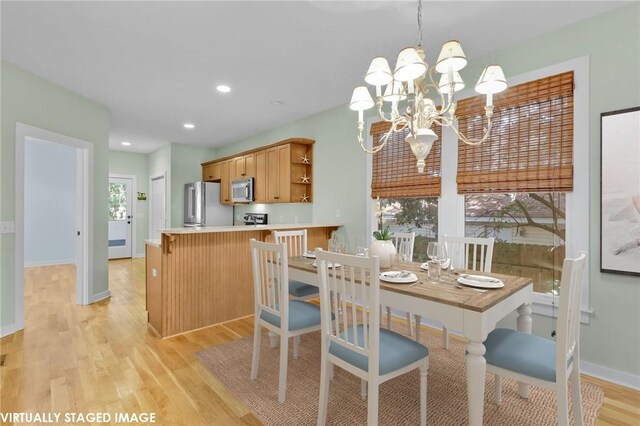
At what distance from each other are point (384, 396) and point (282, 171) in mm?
3377

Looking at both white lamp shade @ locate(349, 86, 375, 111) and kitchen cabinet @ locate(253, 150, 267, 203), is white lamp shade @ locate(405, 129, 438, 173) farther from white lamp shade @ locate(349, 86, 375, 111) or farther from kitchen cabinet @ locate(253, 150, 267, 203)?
kitchen cabinet @ locate(253, 150, 267, 203)

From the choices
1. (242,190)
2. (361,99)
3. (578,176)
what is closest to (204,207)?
(242,190)

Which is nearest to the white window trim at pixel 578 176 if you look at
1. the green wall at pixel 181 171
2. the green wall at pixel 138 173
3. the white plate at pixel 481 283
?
the white plate at pixel 481 283

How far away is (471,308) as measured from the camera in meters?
1.44

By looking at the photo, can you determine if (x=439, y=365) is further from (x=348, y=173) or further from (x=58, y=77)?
(x=58, y=77)

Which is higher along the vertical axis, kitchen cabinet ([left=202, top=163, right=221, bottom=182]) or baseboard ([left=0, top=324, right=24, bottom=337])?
kitchen cabinet ([left=202, top=163, right=221, bottom=182])

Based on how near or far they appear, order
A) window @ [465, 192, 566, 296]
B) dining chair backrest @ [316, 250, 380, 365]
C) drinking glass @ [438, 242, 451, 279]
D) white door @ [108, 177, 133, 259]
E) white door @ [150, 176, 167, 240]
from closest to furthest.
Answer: dining chair backrest @ [316, 250, 380, 365]
drinking glass @ [438, 242, 451, 279]
window @ [465, 192, 566, 296]
white door @ [150, 176, 167, 240]
white door @ [108, 177, 133, 259]

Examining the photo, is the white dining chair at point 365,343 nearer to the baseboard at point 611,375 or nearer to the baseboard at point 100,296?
the baseboard at point 611,375

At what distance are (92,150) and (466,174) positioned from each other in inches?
179

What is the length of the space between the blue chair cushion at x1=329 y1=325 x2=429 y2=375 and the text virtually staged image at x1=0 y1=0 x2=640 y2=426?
0.01 meters

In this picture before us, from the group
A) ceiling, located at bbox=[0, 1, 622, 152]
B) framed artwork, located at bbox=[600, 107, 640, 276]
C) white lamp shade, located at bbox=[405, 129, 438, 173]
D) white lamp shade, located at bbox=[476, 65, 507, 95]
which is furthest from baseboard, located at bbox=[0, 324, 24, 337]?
framed artwork, located at bbox=[600, 107, 640, 276]

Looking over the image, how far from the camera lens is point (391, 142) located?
3631 mm

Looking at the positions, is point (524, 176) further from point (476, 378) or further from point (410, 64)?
point (476, 378)

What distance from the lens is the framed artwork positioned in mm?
2107
